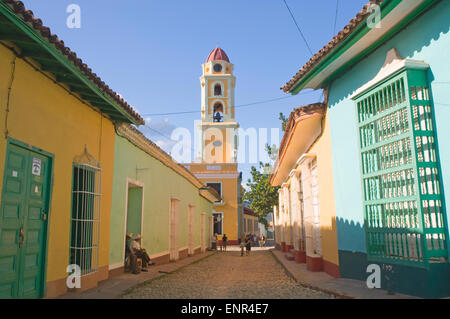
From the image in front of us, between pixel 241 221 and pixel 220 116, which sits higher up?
pixel 220 116

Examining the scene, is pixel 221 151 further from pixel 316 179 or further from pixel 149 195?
pixel 316 179

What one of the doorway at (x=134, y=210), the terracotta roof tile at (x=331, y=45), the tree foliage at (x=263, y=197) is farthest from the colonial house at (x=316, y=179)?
the tree foliage at (x=263, y=197)

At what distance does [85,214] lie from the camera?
7.06 m

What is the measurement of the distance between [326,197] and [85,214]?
501 cm

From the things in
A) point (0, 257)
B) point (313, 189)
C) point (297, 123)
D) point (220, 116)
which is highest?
point (220, 116)

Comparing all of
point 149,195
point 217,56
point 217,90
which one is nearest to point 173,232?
point 149,195

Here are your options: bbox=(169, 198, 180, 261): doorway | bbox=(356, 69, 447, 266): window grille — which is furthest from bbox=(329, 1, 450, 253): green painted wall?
bbox=(169, 198, 180, 261): doorway

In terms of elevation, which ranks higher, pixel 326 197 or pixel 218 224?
pixel 326 197

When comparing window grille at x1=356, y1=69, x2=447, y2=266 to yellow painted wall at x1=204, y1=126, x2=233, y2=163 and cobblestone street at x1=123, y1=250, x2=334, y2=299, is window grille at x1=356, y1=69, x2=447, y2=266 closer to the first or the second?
cobblestone street at x1=123, y1=250, x2=334, y2=299

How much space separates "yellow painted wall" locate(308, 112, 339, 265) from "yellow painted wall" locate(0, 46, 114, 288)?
15.2ft
